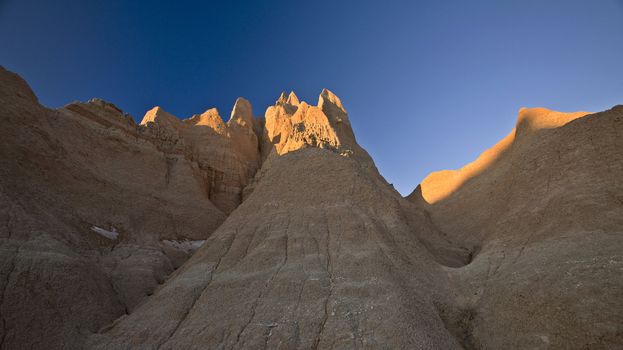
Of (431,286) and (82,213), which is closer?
(431,286)

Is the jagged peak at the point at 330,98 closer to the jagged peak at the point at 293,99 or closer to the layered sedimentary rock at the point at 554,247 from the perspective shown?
the jagged peak at the point at 293,99

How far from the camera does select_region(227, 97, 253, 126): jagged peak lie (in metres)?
44.8

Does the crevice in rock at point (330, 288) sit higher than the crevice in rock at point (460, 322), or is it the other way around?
the crevice in rock at point (330, 288)

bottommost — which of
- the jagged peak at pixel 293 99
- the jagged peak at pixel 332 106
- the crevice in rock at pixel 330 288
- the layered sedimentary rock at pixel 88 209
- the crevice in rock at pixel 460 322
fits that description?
the crevice in rock at pixel 460 322

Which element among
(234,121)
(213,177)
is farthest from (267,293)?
(234,121)

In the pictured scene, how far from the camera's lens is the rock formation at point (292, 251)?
13094 mm

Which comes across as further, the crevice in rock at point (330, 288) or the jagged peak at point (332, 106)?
the jagged peak at point (332, 106)

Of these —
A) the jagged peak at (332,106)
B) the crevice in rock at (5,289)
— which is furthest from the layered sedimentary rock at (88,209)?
the jagged peak at (332,106)

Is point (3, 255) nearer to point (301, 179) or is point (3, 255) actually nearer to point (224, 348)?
point (224, 348)

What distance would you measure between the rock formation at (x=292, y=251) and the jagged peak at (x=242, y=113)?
47.4 ft

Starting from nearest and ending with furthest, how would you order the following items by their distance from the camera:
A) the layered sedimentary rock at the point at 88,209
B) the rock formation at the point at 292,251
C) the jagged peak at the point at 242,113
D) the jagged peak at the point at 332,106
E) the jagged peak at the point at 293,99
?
the rock formation at the point at 292,251
the layered sedimentary rock at the point at 88,209
the jagged peak at the point at 332,106
the jagged peak at the point at 242,113
the jagged peak at the point at 293,99

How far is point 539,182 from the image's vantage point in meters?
21.4

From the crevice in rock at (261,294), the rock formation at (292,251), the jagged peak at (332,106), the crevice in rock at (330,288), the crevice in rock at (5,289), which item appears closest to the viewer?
the crevice in rock at (5,289)

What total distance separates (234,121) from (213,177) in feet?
32.8
